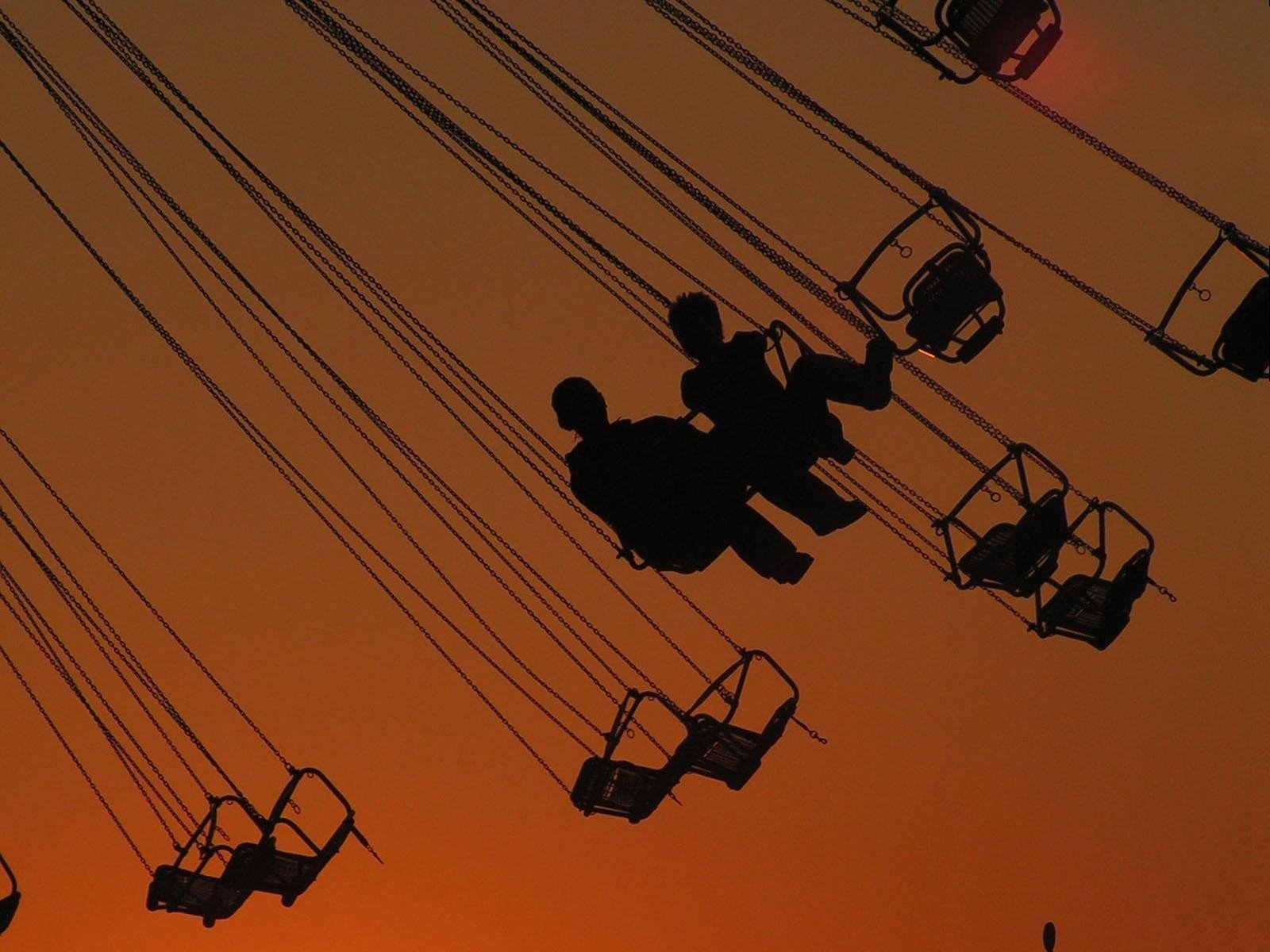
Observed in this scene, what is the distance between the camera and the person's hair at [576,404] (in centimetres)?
1085

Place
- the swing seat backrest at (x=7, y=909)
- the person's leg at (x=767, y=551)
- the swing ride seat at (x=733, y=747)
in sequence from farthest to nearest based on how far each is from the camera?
the swing seat backrest at (x=7, y=909), the swing ride seat at (x=733, y=747), the person's leg at (x=767, y=551)

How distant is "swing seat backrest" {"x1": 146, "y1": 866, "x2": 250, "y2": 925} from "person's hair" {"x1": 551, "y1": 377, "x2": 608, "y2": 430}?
16.5 feet

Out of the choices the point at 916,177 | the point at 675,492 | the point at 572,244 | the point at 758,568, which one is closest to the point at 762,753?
the point at 758,568

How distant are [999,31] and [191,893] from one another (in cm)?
846

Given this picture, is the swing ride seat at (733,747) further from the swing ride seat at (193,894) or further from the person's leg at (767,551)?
the swing ride seat at (193,894)

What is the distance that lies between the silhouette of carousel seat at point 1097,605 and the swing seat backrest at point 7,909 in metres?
7.24

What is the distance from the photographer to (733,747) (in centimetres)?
1227

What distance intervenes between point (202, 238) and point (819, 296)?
3922mm

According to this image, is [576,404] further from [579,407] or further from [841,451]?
[841,451]

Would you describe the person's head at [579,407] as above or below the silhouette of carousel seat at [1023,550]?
above

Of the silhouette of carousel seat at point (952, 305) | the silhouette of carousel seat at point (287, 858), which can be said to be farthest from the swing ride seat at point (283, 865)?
the silhouette of carousel seat at point (952, 305)

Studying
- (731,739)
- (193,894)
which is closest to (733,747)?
(731,739)

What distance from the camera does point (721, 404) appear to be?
1020 centimetres

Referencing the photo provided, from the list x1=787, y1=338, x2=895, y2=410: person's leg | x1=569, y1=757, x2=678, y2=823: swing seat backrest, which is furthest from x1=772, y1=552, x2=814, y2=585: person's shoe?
x1=569, y1=757, x2=678, y2=823: swing seat backrest
